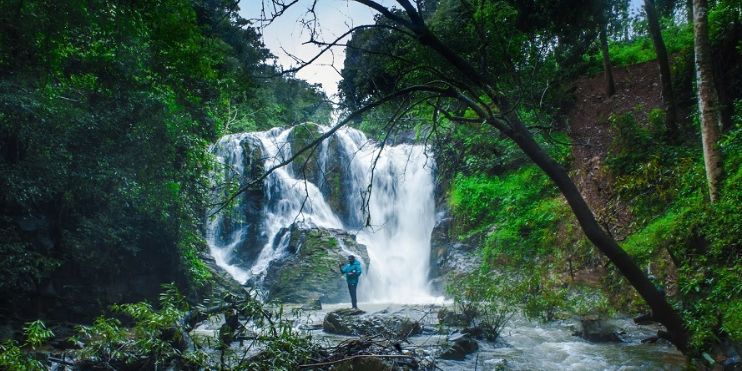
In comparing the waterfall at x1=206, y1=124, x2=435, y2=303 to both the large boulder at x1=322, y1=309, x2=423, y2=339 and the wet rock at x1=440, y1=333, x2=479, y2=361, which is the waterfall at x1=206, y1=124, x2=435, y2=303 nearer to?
the large boulder at x1=322, y1=309, x2=423, y2=339

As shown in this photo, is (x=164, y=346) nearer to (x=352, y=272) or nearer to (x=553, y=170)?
(x=553, y=170)

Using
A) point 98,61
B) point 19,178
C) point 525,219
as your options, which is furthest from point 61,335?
point 525,219

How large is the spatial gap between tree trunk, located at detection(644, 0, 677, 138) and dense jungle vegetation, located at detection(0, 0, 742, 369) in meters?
0.07

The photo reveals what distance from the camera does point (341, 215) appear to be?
2306cm

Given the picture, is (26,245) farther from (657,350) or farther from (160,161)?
(657,350)

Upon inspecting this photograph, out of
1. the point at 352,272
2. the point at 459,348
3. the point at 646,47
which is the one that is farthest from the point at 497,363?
the point at 646,47

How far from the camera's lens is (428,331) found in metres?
8.89

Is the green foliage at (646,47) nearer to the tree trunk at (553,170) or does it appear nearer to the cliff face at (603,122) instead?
the cliff face at (603,122)

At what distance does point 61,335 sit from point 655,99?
51.7 feet

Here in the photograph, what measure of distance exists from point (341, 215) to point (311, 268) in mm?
7051

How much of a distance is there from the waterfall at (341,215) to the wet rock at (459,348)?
31.1 feet

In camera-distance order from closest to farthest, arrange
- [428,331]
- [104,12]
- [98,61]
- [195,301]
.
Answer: [428,331] → [104,12] → [98,61] → [195,301]

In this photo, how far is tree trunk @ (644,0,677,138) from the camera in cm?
1073

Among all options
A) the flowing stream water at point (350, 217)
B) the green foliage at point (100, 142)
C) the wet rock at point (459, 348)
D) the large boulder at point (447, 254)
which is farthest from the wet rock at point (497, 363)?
the large boulder at point (447, 254)
